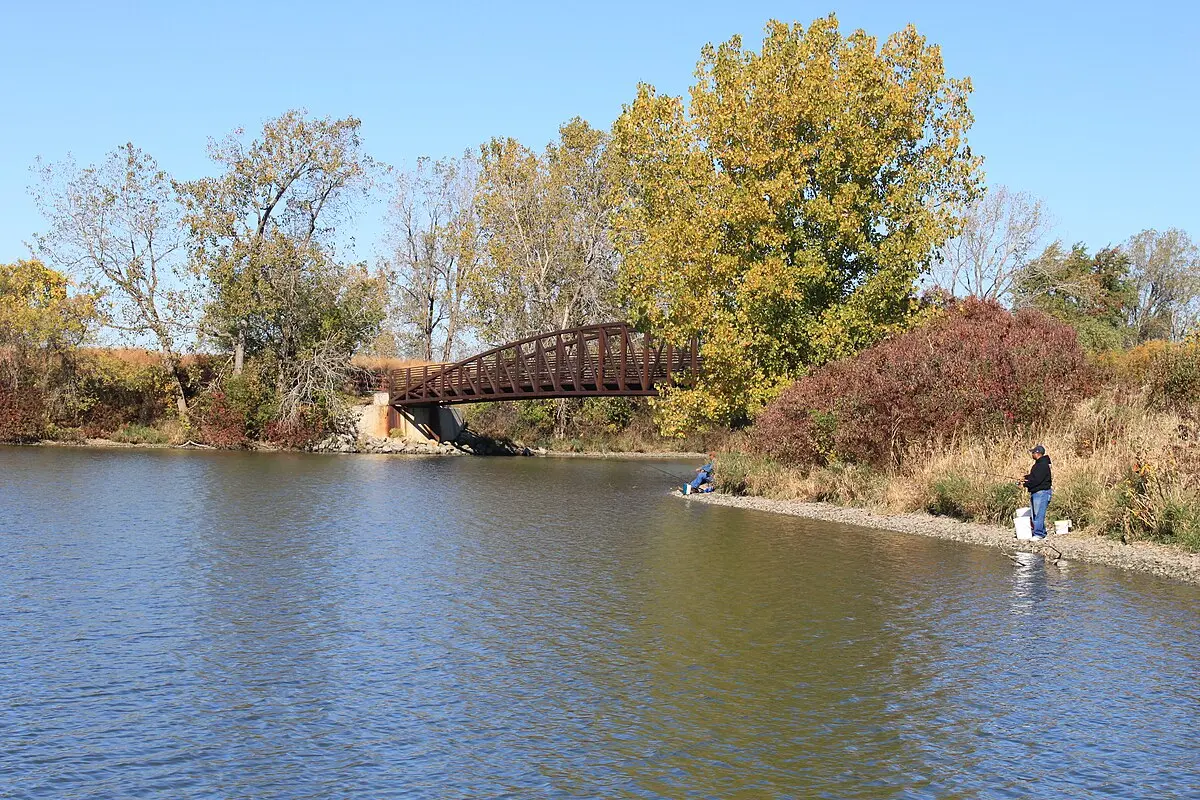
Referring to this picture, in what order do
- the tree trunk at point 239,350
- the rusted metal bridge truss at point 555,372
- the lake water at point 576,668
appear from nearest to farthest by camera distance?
the lake water at point 576,668, the rusted metal bridge truss at point 555,372, the tree trunk at point 239,350

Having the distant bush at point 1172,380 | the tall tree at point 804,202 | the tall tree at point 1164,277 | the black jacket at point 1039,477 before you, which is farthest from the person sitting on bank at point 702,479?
the tall tree at point 1164,277

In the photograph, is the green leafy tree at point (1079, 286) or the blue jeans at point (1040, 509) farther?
the green leafy tree at point (1079, 286)

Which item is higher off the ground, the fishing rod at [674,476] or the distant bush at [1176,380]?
the distant bush at [1176,380]

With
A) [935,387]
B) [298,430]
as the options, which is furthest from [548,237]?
[935,387]

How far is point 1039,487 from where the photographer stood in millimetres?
27062

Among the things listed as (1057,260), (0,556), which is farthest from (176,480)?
(1057,260)

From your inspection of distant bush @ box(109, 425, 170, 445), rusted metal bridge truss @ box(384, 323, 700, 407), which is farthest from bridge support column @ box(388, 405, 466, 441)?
distant bush @ box(109, 425, 170, 445)

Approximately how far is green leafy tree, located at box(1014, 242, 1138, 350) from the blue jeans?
146 feet

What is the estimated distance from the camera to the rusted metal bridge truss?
59.8 meters

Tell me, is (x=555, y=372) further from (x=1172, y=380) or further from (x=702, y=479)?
(x=1172, y=380)

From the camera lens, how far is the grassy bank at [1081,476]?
1054 inches

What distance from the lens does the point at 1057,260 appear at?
74188 millimetres

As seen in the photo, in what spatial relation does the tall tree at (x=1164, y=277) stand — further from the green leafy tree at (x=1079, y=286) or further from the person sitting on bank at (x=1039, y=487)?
the person sitting on bank at (x=1039, y=487)

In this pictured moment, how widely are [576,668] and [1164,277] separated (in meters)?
101
